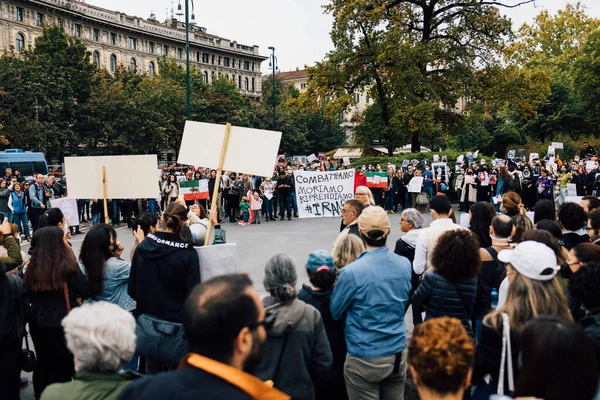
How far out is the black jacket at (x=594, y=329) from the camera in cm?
268

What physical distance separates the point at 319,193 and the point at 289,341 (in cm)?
1356

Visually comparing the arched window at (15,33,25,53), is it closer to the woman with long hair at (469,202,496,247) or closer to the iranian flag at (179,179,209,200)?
the iranian flag at (179,179,209,200)

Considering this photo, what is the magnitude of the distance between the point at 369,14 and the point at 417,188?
11986mm

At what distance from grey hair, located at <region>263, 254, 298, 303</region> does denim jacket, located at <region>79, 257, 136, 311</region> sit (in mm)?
1792

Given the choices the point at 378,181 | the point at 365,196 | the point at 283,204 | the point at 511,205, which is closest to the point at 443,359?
the point at 365,196

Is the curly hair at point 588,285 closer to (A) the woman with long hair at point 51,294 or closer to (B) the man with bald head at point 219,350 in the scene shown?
(B) the man with bald head at point 219,350

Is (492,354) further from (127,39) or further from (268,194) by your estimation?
(127,39)

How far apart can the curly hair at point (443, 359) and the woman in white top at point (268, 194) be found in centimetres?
1641

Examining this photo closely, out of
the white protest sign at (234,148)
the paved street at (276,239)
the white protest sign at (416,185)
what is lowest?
the paved street at (276,239)

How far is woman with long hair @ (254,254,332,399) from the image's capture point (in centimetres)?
313

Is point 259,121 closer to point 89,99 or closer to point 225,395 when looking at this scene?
point 89,99

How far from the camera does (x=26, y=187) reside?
52.5ft

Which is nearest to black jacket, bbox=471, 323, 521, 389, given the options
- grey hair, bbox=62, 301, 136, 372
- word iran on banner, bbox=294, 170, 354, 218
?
grey hair, bbox=62, 301, 136, 372

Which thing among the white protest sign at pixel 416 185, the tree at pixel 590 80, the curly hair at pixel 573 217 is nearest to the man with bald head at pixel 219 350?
the curly hair at pixel 573 217
